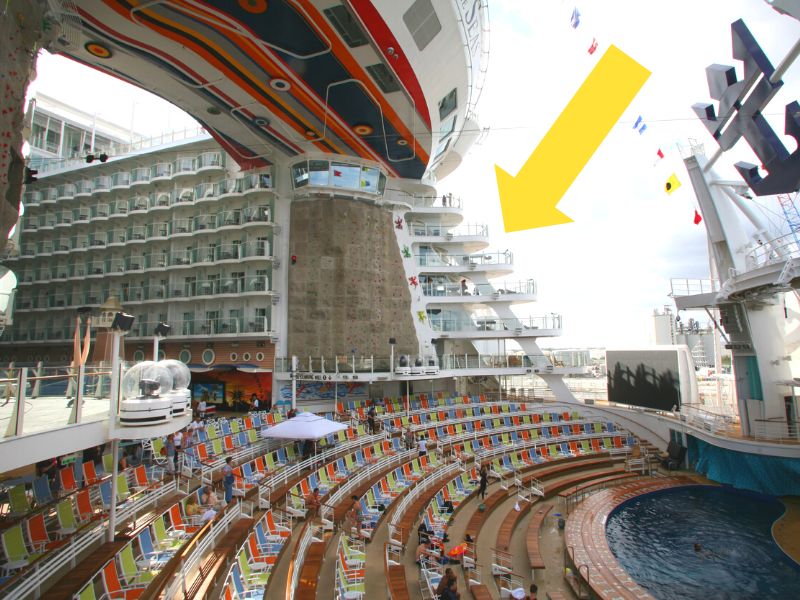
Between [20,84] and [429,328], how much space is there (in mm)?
22870

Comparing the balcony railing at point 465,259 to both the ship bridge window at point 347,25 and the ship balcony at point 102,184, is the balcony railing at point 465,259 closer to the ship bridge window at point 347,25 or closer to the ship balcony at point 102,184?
the ship bridge window at point 347,25

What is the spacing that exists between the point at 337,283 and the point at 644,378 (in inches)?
661

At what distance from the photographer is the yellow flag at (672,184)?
17.6 metres

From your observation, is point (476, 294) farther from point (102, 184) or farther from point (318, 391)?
point (102, 184)

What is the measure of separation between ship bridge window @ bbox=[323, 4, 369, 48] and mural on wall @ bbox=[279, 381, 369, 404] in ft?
50.1

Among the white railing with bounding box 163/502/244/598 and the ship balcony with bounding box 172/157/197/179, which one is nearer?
the white railing with bounding box 163/502/244/598

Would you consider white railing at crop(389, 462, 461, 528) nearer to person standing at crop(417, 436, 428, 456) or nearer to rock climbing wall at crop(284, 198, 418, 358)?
person standing at crop(417, 436, 428, 456)

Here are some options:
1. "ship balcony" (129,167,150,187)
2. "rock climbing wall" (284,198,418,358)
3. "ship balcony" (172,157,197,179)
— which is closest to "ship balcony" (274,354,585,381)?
"rock climbing wall" (284,198,418,358)

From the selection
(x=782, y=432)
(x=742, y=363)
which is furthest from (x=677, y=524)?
(x=742, y=363)

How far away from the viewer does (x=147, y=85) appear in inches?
757

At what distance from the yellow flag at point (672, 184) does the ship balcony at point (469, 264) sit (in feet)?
36.8

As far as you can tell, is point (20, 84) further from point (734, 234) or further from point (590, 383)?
point (590, 383)

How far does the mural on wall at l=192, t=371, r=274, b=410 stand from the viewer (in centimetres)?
2430

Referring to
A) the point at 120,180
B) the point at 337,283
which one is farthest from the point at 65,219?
the point at 337,283
